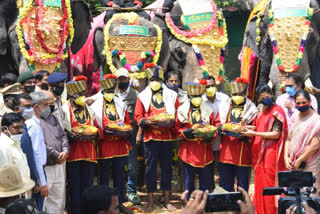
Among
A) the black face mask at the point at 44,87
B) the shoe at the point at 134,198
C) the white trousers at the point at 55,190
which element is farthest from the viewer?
the shoe at the point at 134,198

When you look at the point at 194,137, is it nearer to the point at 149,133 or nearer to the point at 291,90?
the point at 149,133

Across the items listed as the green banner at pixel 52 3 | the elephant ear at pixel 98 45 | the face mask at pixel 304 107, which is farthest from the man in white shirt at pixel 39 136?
the elephant ear at pixel 98 45

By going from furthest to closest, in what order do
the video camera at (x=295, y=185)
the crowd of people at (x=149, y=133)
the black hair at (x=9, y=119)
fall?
the crowd of people at (x=149, y=133), the black hair at (x=9, y=119), the video camera at (x=295, y=185)

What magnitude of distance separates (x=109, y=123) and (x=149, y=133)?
597 millimetres

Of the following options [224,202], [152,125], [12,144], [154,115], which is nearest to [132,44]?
[154,115]

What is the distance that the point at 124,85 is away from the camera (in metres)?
6.45

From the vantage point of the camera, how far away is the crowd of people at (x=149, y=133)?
5.08 meters

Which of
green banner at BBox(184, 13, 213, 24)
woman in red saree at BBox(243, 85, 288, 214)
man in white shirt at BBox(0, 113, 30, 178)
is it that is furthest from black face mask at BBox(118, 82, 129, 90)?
man in white shirt at BBox(0, 113, 30, 178)

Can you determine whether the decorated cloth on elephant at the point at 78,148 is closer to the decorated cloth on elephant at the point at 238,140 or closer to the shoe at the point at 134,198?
the shoe at the point at 134,198

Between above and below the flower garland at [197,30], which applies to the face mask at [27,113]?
below

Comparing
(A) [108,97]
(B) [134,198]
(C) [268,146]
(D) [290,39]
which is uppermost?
(D) [290,39]

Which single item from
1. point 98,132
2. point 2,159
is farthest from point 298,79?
point 2,159

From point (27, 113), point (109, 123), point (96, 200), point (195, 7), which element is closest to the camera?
point (96, 200)

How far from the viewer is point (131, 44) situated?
726cm
